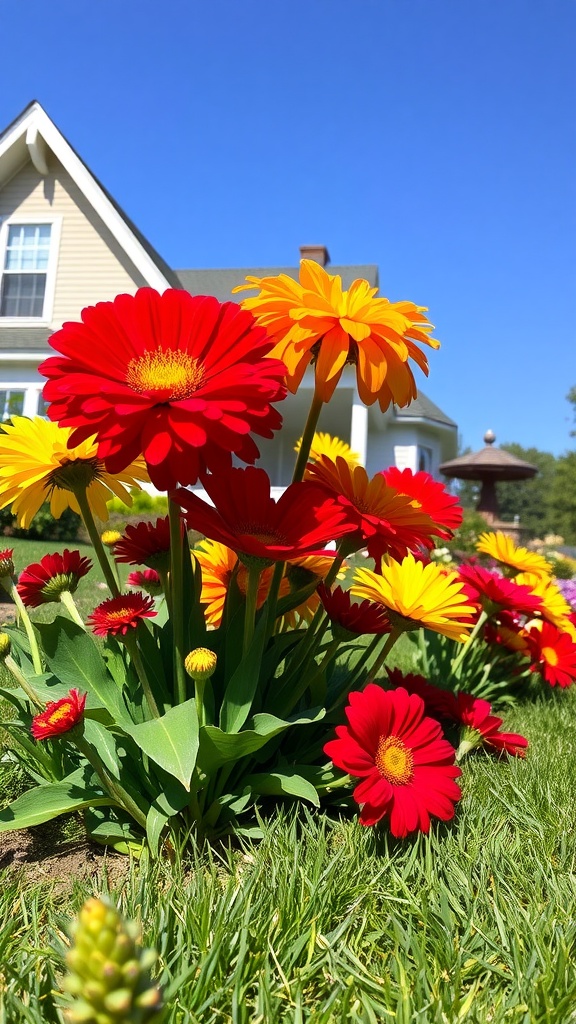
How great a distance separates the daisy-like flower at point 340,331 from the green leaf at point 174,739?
2.33ft

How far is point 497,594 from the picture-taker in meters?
2.37

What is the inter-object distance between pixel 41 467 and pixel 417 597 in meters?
0.96

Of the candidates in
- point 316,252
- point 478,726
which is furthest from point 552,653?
point 316,252

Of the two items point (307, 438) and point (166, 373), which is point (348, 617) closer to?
point (307, 438)

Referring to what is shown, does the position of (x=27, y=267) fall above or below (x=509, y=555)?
above

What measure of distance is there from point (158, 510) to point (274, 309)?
9.77 m

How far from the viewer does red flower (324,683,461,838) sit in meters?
1.46

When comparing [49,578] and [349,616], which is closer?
[349,616]

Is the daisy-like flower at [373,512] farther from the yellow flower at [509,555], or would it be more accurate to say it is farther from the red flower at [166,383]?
the yellow flower at [509,555]

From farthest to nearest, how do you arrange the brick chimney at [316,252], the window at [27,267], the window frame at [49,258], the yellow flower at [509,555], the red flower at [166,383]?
the brick chimney at [316,252] < the window at [27,267] < the window frame at [49,258] < the yellow flower at [509,555] < the red flower at [166,383]

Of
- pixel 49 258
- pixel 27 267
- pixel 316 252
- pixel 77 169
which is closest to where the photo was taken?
pixel 77 169

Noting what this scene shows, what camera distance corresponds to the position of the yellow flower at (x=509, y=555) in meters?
2.74

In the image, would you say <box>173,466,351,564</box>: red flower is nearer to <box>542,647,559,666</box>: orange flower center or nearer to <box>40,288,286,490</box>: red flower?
<box>40,288,286,490</box>: red flower

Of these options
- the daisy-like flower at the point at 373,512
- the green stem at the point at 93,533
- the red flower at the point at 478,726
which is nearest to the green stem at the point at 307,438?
the daisy-like flower at the point at 373,512
